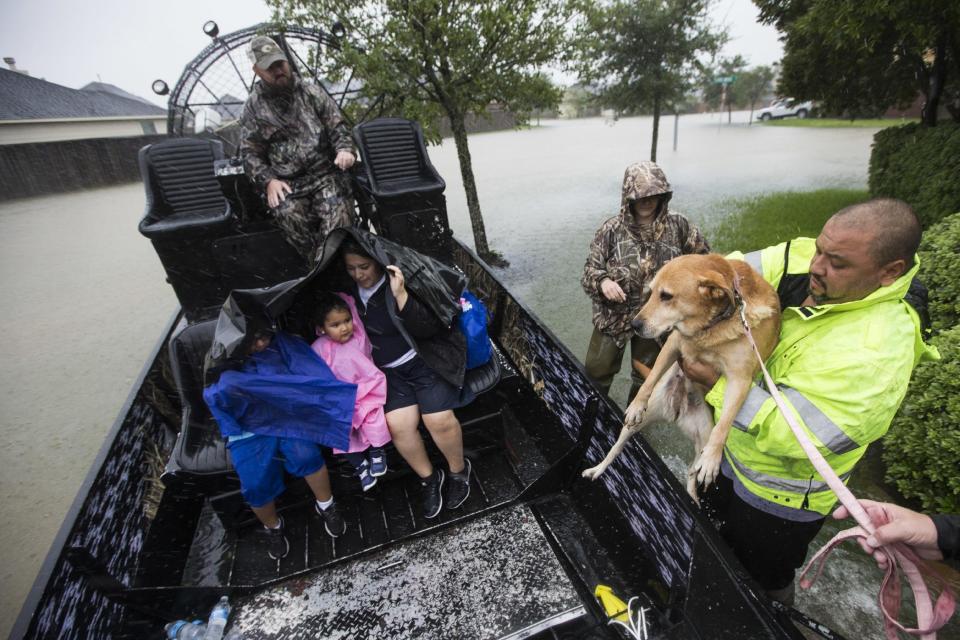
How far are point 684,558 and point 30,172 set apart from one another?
24.1 meters

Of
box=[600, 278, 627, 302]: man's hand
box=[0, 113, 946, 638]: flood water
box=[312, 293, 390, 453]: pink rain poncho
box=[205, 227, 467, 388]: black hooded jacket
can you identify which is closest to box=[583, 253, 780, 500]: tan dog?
box=[600, 278, 627, 302]: man's hand

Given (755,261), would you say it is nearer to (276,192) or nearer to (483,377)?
(483,377)

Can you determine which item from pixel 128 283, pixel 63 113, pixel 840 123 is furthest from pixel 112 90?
pixel 840 123

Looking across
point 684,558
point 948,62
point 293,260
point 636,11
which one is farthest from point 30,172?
point 948,62

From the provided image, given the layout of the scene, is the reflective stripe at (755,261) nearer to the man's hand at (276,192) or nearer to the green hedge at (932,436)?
the green hedge at (932,436)

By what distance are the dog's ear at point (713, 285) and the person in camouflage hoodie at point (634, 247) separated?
1052 mm

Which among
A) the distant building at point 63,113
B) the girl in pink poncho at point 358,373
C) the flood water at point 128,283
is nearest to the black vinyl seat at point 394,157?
the girl in pink poncho at point 358,373

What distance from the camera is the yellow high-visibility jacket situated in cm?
128

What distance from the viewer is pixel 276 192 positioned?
3537 millimetres

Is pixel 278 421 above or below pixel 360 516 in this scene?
above

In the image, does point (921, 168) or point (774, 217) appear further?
point (774, 217)

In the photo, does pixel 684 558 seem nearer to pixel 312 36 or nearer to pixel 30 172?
pixel 312 36

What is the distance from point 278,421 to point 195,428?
0.61m

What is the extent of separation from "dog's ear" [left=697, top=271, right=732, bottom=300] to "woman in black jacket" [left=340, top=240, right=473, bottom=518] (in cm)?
137
